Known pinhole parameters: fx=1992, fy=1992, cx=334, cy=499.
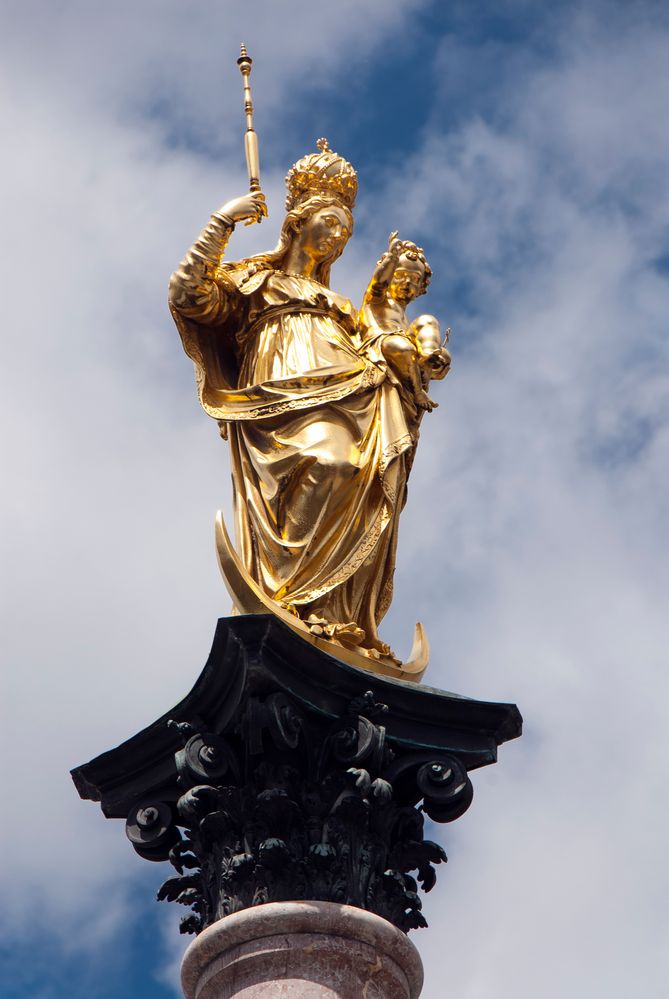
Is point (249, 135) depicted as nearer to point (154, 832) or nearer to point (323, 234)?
point (323, 234)

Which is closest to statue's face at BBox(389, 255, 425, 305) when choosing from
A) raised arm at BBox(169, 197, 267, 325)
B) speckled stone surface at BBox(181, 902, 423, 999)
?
raised arm at BBox(169, 197, 267, 325)

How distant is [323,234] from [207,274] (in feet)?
4.31

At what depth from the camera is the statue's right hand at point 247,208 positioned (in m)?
15.4

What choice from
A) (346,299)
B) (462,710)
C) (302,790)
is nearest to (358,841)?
(302,790)

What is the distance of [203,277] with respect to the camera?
15.2 m

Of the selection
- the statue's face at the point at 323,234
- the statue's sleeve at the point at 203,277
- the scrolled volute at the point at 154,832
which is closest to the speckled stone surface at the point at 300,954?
the scrolled volute at the point at 154,832

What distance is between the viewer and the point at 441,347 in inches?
617

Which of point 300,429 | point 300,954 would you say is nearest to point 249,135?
point 300,429

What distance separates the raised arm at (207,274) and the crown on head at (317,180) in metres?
0.84

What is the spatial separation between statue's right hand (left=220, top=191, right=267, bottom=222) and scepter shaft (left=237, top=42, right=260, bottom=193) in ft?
0.91

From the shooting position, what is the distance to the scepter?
16.2 metres

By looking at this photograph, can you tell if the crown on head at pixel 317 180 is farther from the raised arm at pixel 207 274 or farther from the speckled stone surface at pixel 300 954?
the speckled stone surface at pixel 300 954

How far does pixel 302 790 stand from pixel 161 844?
1169 mm

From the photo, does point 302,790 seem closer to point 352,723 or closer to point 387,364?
point 352,723
